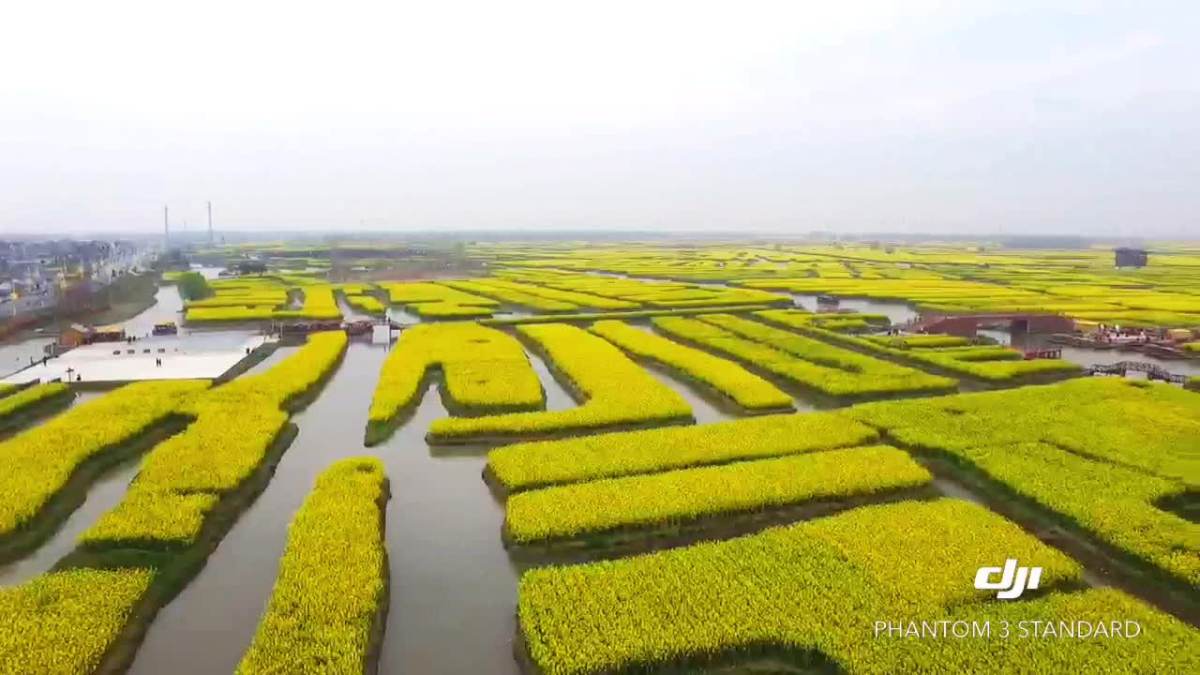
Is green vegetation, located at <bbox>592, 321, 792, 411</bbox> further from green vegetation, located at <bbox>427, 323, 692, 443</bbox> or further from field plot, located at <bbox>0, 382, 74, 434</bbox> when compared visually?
field plot, located at <bbox>0, 382, 74, 434</bbox>

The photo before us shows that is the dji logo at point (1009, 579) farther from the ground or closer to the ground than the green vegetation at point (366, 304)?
closer to the ground

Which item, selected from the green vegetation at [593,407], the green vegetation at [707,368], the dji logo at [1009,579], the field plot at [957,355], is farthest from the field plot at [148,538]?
the field plot at [957,355]

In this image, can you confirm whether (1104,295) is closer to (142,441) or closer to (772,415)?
(772,415)

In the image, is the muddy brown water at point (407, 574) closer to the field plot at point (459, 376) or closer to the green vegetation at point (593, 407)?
the green vegetation at point (593, 407)

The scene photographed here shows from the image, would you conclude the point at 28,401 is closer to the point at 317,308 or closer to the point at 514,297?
the point at 317,308

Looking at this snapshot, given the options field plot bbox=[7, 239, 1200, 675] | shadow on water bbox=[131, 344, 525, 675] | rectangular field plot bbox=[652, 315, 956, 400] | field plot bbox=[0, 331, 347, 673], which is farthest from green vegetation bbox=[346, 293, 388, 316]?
shadow on water bbox=[131, 344, 525, 675]

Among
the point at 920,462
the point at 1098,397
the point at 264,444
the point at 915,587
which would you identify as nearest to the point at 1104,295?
the point at 1098,397

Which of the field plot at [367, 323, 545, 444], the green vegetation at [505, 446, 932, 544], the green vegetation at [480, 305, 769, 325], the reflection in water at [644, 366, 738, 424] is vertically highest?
the green vegetation at [480, 305, 769, 325]
